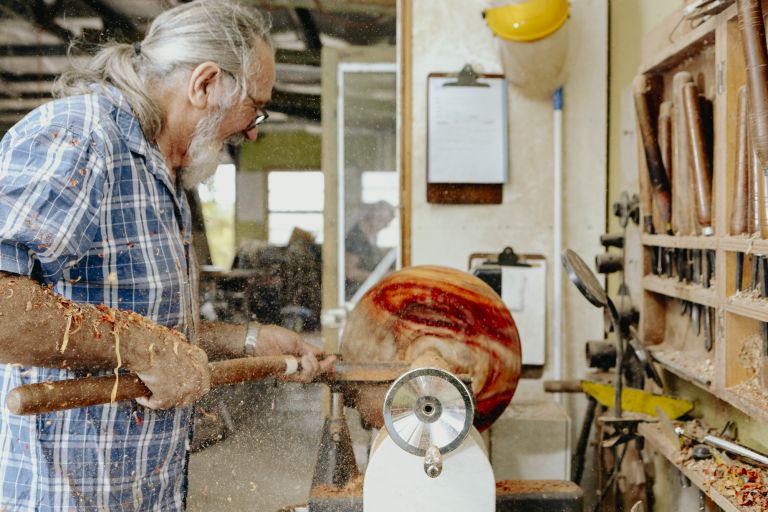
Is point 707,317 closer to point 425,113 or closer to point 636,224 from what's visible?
point 636,224

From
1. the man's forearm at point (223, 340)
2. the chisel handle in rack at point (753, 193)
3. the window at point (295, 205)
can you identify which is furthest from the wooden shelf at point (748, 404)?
the window at point (295, 205)

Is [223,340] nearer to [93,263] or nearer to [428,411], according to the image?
[93,263]

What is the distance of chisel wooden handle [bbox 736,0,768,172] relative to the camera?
1273mm

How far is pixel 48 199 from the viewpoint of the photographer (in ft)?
3.61

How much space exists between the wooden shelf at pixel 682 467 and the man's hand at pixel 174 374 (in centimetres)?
112

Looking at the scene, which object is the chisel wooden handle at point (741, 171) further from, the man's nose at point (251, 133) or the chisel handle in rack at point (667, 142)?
the man's nose at point (251, 133)

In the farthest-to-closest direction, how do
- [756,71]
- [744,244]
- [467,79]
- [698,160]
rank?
[467,79] → [698,160] → [744,244] → [756,71]

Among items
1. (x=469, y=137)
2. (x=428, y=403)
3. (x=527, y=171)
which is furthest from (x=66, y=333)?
(x=527, y=171)

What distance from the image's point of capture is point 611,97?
274cm

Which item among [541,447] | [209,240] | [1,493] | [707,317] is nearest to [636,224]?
[707,317]

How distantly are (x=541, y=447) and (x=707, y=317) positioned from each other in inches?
41.4

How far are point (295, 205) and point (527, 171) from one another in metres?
1.23

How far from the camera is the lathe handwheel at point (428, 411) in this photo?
1041 mm

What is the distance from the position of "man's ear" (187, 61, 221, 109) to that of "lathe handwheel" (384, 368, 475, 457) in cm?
90
